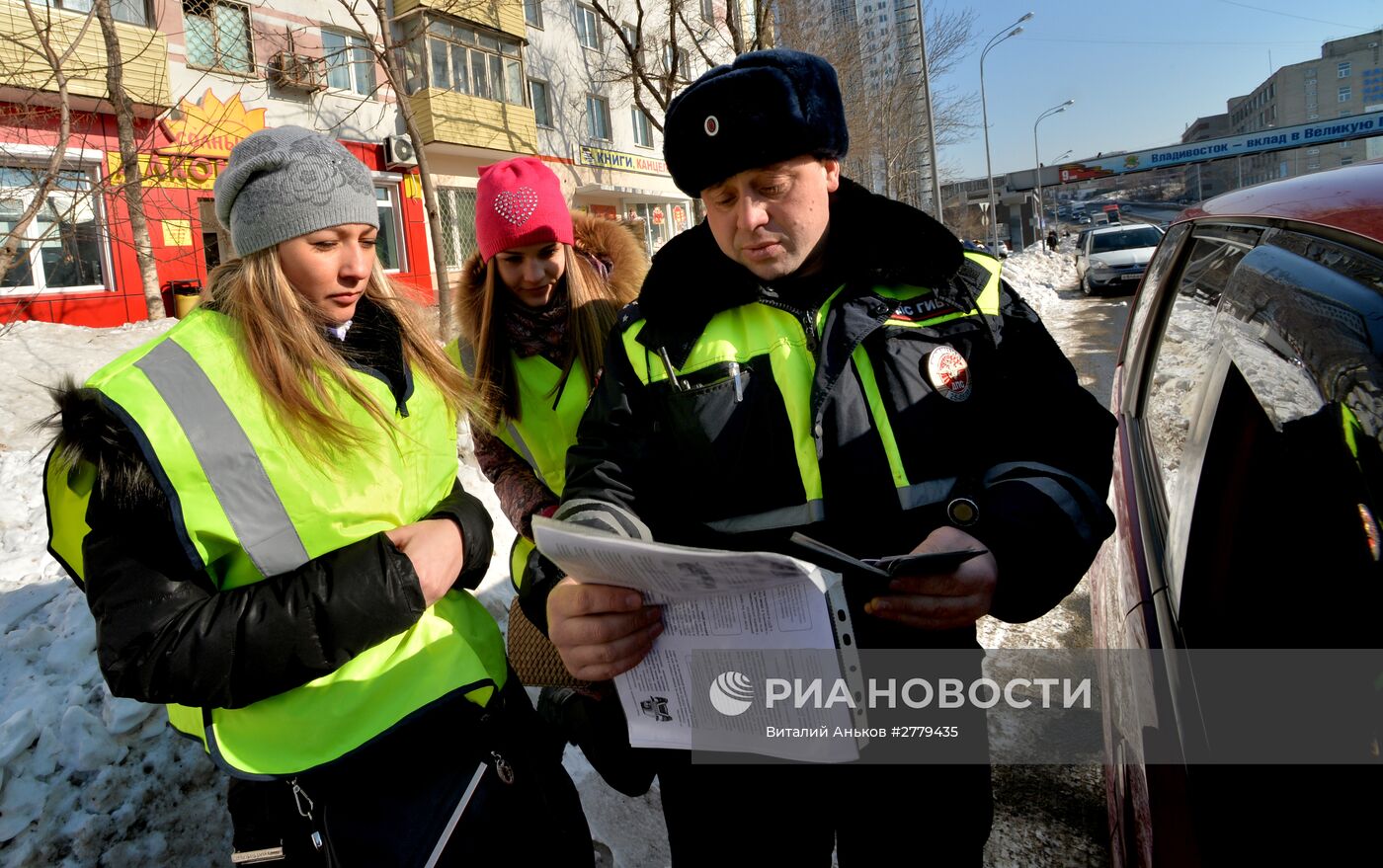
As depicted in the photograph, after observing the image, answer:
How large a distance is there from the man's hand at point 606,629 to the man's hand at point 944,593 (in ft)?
1.15

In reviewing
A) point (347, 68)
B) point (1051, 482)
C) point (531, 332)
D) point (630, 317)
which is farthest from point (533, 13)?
point (1051, 482)

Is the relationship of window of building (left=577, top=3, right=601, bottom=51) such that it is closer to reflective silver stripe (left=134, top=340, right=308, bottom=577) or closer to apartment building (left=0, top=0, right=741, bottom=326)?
apartment building (left=0, top=0, right=741, bottom=326)

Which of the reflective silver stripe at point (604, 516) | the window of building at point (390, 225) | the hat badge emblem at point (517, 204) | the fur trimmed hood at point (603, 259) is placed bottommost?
the reflective silver stripe at point (604, 516)

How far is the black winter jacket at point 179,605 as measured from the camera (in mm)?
1234

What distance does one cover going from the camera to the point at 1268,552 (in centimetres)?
123

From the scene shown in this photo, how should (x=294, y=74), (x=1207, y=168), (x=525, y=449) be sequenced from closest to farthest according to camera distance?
(x=525, y=449)
(x=294, y=74)
(x=1207, y=168)

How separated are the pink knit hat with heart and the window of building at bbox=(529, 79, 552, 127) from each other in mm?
21757

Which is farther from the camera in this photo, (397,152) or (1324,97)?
(1324,97)

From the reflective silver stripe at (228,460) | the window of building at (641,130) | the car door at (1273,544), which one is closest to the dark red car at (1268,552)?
the car door at (1273,544)

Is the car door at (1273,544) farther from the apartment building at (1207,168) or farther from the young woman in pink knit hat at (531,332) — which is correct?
the apartment building at (1207,168)

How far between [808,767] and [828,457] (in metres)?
0.59

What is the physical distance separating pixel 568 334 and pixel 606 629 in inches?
58.1

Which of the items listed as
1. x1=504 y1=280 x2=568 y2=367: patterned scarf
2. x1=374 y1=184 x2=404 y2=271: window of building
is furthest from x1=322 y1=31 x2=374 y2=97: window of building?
x1=504 y1=280 x2=568 y2=367: patterned scarf

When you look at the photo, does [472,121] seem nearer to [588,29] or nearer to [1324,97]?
[588,29]
